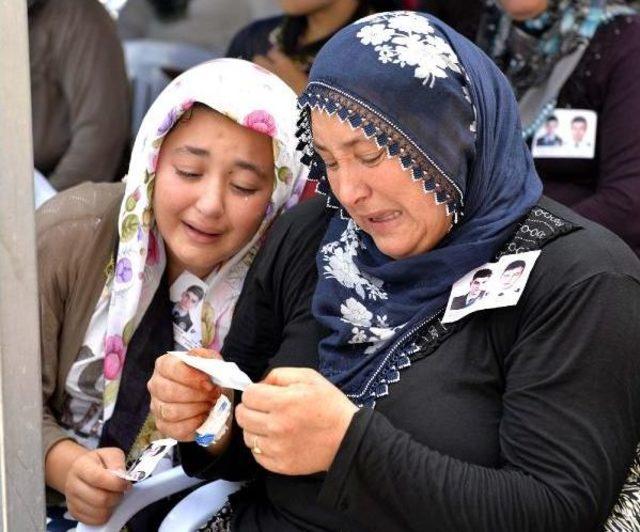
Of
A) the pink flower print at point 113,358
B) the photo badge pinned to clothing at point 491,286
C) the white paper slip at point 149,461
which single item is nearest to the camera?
the photo badge pinned to clothing at point 491,286

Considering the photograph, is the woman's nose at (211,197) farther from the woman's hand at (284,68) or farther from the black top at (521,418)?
the woman's hand at (284,68)

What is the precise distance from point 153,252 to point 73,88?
1.35m

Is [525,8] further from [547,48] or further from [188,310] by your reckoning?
[188,310]

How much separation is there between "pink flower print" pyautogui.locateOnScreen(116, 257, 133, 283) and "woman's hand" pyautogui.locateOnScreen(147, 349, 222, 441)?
41 centimetres

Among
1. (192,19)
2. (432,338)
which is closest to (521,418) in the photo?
(432,338)

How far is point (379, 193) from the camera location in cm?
163

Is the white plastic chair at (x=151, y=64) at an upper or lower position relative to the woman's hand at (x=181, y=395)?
lower

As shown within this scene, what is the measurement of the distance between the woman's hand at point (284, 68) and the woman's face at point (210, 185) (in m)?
1.10

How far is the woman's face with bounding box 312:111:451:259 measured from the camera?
63.4 inches

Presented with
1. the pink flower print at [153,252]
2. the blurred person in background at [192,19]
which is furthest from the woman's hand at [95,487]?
the blurred person in background at [192,19]

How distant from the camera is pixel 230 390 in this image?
178 centimetres

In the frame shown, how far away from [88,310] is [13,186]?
2.73 feet

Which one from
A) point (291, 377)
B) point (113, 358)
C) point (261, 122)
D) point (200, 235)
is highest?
point (261, 122)

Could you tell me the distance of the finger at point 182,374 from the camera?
167 cm
